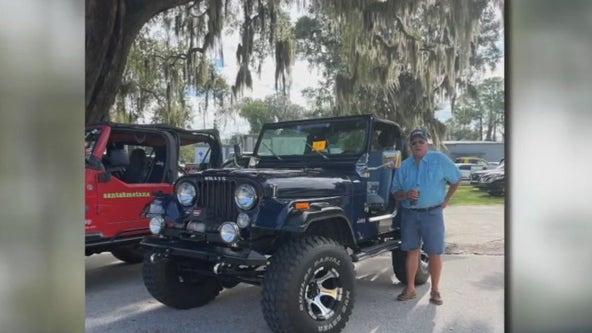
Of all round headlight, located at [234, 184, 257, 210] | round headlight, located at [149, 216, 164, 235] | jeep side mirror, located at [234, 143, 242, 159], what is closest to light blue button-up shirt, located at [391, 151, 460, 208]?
round headlight, located at [234, 184, 257, 210]

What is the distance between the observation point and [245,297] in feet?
12.4

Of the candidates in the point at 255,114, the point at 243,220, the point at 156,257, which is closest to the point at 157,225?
Answer: the point at 156,257

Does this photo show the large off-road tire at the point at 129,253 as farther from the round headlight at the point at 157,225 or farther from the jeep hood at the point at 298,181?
the jeep hood at the point at 298,181

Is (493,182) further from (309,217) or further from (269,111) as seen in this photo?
(269,111)

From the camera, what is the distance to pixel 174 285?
3350 millimetres

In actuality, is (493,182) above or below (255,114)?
below

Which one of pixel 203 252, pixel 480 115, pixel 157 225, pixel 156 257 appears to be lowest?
pixel 156 257

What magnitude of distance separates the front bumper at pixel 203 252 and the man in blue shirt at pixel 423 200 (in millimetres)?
1407

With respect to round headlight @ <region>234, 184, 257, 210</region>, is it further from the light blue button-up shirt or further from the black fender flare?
the light blue button-up shirt

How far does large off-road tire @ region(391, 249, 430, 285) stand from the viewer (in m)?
3.93

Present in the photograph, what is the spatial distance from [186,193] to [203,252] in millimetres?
536

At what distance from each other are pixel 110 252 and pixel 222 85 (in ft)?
6.57
